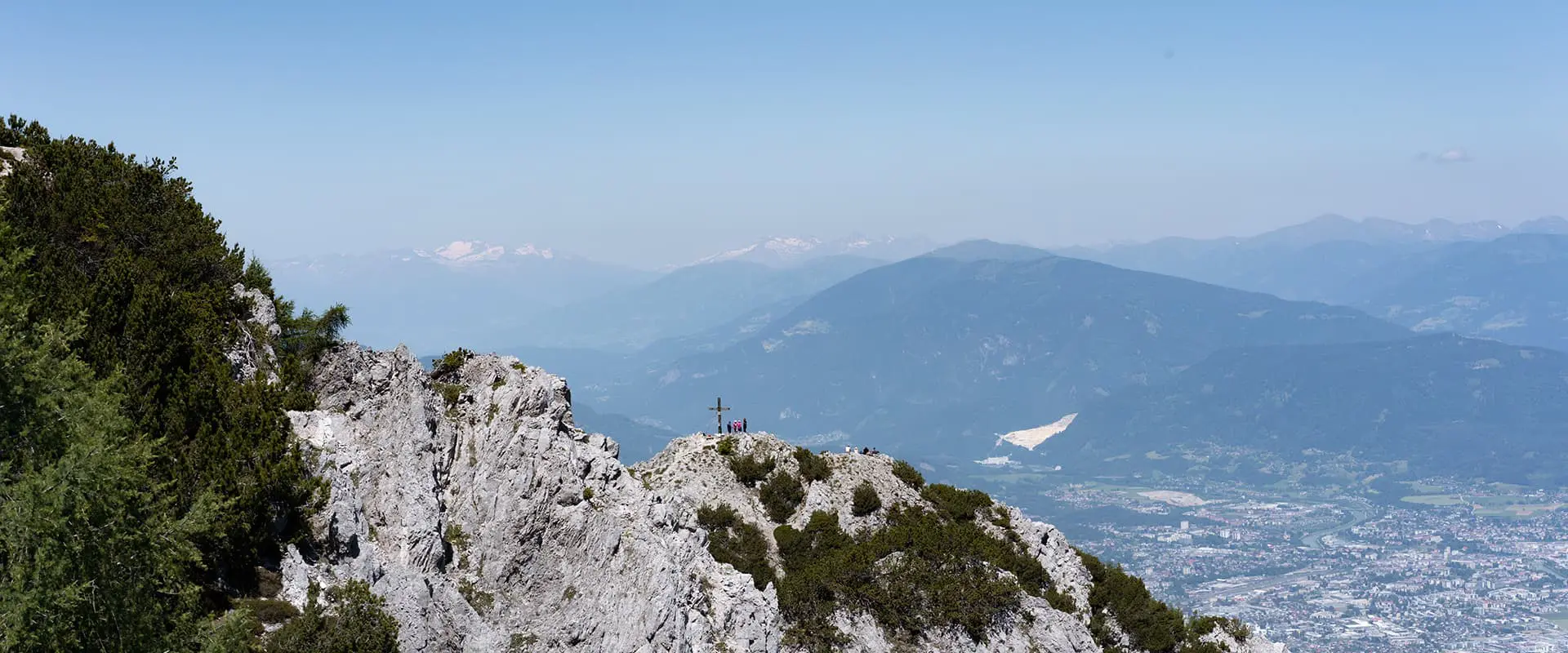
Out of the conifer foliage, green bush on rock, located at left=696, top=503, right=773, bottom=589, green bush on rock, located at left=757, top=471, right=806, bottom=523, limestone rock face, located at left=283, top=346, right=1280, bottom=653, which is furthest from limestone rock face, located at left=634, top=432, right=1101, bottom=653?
the conifer foliage

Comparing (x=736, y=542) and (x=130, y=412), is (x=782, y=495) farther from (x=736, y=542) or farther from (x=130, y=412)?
(x=130, y=412)

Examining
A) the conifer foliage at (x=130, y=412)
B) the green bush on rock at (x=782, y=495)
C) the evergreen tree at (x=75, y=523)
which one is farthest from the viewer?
the green bush on rock at (x=782, y=495)

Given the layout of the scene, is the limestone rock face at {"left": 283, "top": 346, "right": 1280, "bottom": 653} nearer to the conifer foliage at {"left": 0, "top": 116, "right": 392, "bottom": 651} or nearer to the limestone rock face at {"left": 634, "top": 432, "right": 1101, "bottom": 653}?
the conifer foliage at {"left": 0, "top": 116, "right": 392, "bottom": 651}

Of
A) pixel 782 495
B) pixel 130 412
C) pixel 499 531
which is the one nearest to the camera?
pixel 130 412

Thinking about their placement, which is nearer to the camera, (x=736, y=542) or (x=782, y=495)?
(x=736, y=542)

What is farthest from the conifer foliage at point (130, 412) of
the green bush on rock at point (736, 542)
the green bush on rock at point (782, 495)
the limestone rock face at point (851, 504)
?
the green bush on rock at point (782, 495)

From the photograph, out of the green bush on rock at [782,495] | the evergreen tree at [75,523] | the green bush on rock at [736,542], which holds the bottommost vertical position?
the green bush on rock at [736,542]

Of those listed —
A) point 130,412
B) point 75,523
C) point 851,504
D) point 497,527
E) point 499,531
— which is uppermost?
point 130,412

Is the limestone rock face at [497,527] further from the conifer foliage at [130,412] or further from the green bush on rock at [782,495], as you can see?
the green bush on rock at [782,495]

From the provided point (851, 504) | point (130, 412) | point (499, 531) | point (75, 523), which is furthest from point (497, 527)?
point (851, 504)

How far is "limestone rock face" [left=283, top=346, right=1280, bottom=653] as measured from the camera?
31281 mm

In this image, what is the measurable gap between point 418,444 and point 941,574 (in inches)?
995

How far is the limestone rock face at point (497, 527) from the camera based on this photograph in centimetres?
3128

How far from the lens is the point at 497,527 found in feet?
115
